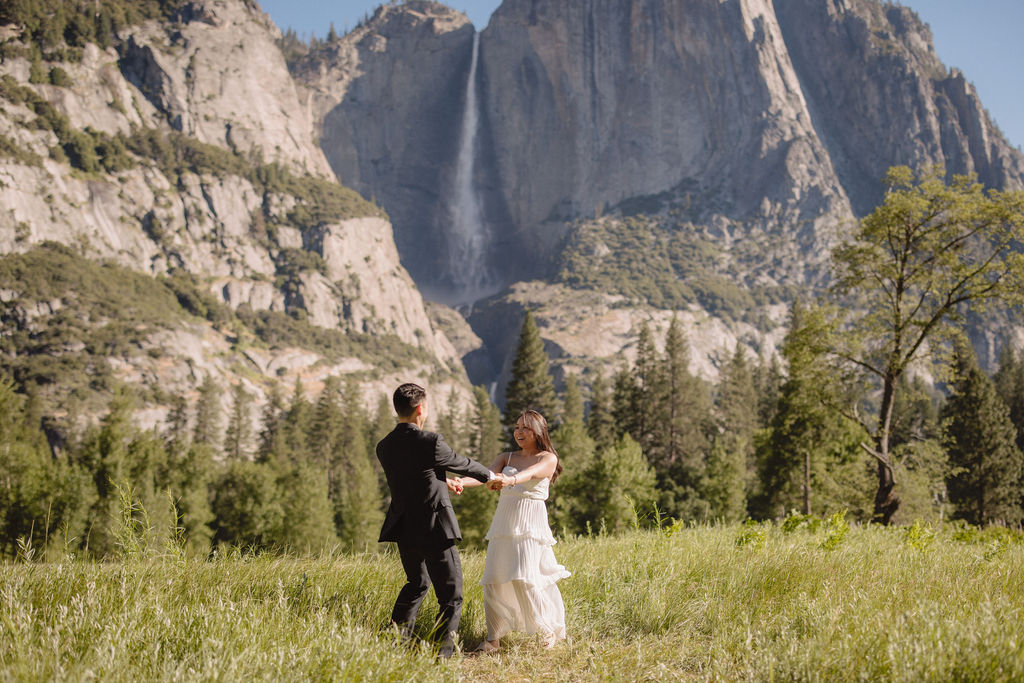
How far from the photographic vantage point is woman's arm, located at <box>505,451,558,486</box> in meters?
4.78

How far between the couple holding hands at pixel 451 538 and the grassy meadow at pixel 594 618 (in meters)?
0.21

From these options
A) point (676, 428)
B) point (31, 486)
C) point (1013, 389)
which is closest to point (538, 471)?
point (31, 486)

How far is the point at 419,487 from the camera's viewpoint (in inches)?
179

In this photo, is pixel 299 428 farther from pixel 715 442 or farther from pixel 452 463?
pixel 452 463

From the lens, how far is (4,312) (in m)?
103

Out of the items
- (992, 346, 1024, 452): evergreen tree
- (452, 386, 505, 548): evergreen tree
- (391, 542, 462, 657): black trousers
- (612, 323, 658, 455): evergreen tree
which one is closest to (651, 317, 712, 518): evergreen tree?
(612, 323, 658, 455): evergreen tree

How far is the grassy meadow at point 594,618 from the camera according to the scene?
10.2 feet

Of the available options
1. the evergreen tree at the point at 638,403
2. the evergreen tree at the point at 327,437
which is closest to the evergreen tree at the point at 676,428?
the evergreen tree at the point at 638,403

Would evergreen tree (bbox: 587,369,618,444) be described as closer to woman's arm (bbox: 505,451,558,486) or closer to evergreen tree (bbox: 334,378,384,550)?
evergreen tree (bbox: 334,378,384,550)

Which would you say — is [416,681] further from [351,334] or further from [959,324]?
[351,334]

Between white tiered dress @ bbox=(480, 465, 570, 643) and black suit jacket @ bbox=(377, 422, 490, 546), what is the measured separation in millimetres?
432

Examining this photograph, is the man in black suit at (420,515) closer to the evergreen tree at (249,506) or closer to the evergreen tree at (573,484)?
the evergreen tree at (573,484)

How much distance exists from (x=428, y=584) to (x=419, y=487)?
743 millimetres

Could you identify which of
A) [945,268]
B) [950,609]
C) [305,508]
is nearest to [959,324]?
[945,268]
